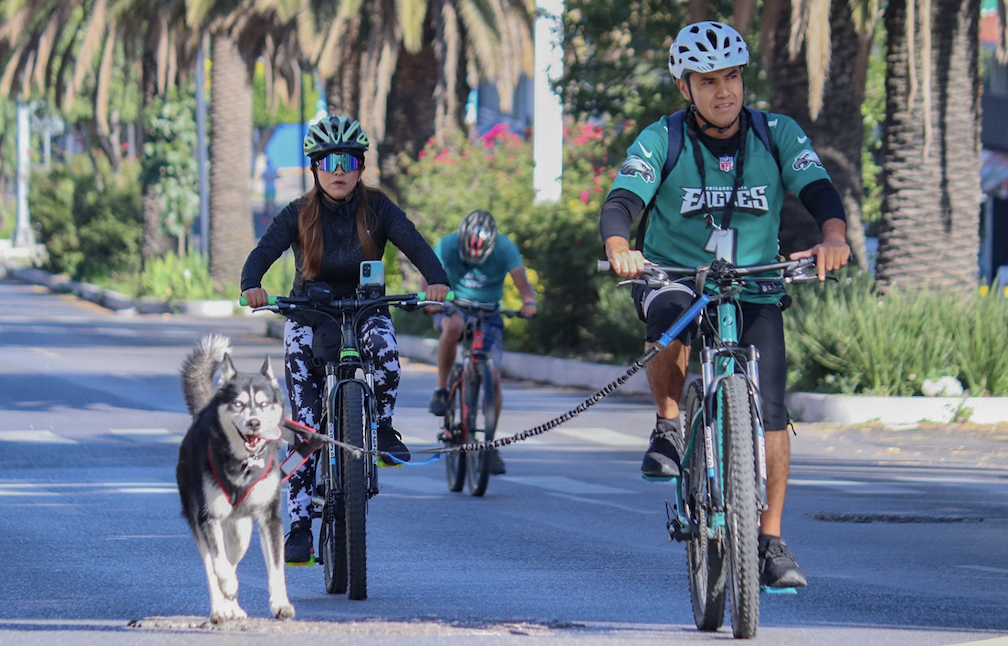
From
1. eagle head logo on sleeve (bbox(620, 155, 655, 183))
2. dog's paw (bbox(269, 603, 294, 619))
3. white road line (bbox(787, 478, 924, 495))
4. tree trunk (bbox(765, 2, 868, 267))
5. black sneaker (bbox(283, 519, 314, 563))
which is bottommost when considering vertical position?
white road line (bbox(787, 478, 924, 495))

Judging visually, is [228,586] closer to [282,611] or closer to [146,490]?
[282,611]

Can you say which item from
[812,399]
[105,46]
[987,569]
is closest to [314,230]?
[987,569]

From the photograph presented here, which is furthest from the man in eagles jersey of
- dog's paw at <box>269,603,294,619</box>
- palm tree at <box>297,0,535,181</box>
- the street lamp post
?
the street lamp post

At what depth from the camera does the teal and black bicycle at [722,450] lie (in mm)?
5711

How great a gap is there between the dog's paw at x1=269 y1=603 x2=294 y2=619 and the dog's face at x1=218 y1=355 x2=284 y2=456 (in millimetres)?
624

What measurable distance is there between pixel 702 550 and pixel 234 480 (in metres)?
1.65

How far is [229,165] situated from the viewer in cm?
3669

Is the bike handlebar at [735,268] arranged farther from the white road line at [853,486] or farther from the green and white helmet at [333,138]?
the white road line at [853,486]

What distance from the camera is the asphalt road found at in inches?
253

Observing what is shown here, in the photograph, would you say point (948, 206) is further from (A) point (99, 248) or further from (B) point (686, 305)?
(A) point (99, 248)

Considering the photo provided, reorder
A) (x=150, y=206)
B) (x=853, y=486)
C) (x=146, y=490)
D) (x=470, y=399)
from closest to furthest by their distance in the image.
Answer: (x=146, y=490)
(x=853, y=486)
(x=470, y=399)
(x=150, y=206)

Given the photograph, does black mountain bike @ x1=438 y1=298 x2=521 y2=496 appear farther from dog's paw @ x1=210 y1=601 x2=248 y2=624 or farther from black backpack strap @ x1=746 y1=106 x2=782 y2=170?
black backpack strap @ x1=746 y1=106 x2=782 y2=170

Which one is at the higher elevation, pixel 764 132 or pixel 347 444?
pixel 764 132

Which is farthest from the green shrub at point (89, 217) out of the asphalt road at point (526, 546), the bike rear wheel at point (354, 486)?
the bike rear wheel at point (354, 486)
